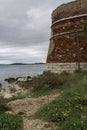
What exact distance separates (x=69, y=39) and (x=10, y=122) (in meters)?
12.8

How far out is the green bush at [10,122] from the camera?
6.61 metres

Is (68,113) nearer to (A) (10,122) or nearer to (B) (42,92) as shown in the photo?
(A) (10,122)

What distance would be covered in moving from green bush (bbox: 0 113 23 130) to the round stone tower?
10.7 meters

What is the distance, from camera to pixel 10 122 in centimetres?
677

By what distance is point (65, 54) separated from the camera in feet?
62.3

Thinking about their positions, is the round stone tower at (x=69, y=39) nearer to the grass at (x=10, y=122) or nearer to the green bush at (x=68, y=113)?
the green bush at (x=68, y=113)

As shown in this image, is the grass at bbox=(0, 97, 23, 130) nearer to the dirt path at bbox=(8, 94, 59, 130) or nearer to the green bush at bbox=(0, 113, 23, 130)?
the green bush at bbox=(0, 113, 23, 130)

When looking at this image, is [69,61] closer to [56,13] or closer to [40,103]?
[56,13]

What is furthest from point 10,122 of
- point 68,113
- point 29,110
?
point 29,110

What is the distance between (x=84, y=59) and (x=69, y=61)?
3.95ft

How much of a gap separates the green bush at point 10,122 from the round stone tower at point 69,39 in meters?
10.7

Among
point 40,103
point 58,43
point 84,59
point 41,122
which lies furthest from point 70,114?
point 58,43

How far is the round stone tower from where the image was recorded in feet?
58.9

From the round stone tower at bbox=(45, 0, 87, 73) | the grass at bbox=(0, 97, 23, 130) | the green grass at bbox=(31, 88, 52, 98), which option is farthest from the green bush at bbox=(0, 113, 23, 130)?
the round stone tower at bbox=(45, 0, 87, 73)
